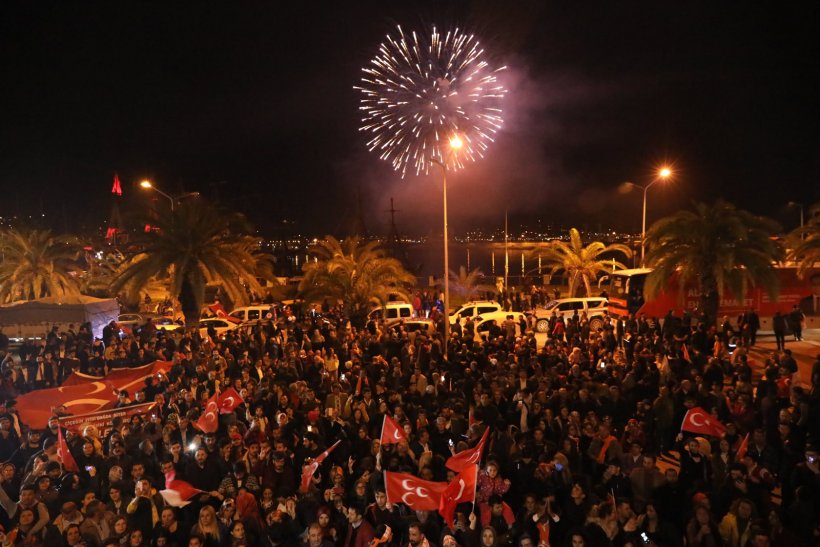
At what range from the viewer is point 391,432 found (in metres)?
9.34

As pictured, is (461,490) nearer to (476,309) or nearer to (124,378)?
(124,378)

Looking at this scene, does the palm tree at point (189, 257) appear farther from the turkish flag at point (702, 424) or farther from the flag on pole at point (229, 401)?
the turkish flag at point (702, 424)

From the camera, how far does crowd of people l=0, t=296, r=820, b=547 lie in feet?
22.5

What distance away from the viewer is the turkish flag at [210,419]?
34.7 ft

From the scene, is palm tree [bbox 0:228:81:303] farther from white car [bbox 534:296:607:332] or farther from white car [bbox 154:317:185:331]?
white car [bbox 534:296:607:332]

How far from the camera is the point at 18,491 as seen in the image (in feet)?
27.3

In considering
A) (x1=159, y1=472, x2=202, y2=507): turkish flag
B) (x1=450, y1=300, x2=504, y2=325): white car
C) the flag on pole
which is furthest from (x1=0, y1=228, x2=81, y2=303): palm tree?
(x1=159, y1=472, x2=202, y2=507): turkish flag

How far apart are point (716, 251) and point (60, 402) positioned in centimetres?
1879

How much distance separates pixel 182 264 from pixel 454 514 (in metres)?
16.3

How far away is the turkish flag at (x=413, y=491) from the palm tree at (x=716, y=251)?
15.9 meters

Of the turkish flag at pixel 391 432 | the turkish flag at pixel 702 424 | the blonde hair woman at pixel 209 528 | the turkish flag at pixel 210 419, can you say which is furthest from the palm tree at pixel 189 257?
the turkish flag at pixel 702 424

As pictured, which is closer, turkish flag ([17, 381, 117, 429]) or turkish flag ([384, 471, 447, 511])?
turkish flag ([384, 471, 447, 511])

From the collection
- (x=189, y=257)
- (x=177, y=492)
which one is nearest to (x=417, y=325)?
(x=189, y=257)

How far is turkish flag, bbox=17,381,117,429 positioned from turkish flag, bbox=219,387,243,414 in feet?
8.27
